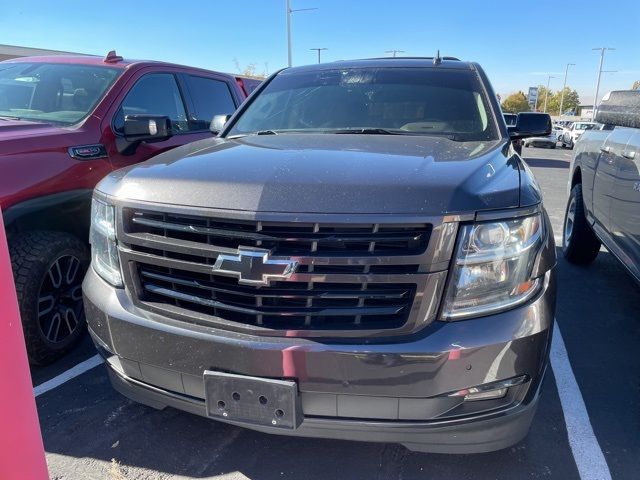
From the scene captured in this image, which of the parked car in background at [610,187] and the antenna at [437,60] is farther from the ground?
the antenna at [437,60]

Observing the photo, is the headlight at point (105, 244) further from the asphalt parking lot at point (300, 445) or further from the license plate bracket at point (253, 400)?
the asphalt parking lot at point (300, 445)

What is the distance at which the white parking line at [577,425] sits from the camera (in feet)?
7.62

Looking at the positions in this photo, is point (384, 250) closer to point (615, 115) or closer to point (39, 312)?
point (39, 312)

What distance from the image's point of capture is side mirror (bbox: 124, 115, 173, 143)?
12.0 ft

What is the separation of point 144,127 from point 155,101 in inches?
33.8

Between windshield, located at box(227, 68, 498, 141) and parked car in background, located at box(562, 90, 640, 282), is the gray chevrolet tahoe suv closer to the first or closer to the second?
windshield, located at box(227, 68, 498, 141)

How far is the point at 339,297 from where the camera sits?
6.10ft

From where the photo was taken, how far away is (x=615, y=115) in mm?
4043

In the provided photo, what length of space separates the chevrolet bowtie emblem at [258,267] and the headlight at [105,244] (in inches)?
26.3

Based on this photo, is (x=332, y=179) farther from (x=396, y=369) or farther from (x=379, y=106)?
(x=379, y=106)

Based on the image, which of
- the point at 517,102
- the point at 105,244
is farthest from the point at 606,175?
the point at 517,102

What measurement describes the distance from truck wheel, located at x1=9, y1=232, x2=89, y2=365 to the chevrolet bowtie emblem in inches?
69.9

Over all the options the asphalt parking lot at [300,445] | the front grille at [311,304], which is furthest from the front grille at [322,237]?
the asphalt parking lot at [300,445]

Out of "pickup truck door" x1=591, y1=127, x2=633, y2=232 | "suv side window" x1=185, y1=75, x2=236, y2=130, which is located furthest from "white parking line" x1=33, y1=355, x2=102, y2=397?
"pickup truck door" x1=591, y1=127, x2=633, y2=232
